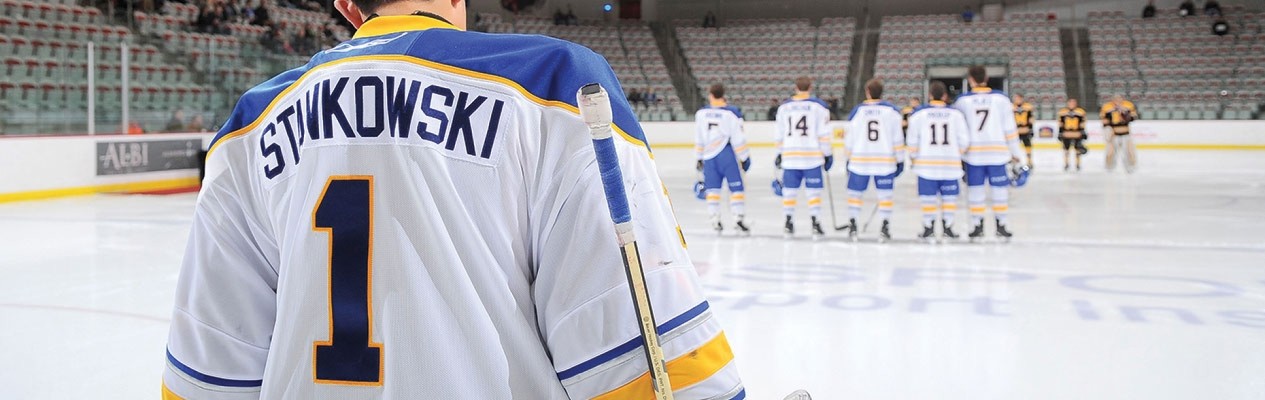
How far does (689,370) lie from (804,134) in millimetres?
7298

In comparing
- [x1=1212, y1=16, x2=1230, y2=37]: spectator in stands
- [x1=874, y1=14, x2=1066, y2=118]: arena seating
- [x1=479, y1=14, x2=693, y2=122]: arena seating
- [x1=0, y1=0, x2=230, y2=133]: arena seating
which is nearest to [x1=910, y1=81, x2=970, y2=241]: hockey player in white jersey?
[x1=0, y1=0, x2=230, y2=133]: arena seating

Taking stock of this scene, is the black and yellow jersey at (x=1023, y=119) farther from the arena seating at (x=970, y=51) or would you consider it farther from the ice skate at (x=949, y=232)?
the arena seating at (x=970, y=51)

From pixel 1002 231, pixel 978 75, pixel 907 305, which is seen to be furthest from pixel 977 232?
pixel 907 305

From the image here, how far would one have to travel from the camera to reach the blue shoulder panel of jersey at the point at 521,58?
116 centimetres

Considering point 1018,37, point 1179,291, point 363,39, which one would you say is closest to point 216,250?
point 363,39

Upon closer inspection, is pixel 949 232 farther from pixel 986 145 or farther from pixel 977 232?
pixel 986 145

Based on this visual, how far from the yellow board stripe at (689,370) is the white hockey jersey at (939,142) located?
6.91 metres

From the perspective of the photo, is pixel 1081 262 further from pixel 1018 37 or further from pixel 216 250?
pixel 1018 37

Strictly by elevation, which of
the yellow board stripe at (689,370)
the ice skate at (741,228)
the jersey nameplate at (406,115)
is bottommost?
the yellow board stripe at (689,370)

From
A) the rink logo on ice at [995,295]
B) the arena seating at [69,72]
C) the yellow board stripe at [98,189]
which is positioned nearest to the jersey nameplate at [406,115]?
the rink logo on ice at [995,295]

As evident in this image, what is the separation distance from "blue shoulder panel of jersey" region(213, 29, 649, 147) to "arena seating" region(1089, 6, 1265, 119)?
22.7 m

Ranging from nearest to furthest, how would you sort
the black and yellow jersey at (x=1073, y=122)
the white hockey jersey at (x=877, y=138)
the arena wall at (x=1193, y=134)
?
1. the white hockey jersey at (x=877, y=138)
2. the black and yellow jersey at (x=1073, y=122)
3. the arena wall at (x=1193, y=134)

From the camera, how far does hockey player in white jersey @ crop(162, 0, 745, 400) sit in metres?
1.15

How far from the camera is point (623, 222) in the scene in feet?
3.61
